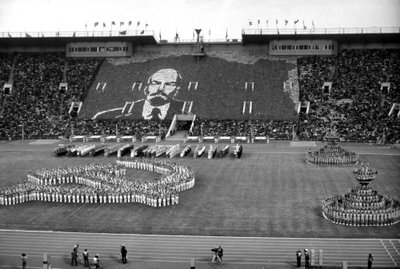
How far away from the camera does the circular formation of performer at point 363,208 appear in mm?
29750

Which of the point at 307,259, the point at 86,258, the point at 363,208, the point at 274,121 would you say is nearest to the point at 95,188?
the point at 86,258

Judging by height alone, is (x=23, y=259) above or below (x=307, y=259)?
below

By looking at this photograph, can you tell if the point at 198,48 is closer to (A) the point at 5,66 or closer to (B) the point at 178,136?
(B) the point at 178,136

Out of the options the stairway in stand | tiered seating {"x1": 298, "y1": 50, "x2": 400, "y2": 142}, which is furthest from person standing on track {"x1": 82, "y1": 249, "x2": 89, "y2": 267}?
tiered seating {"x1": 298, "y1": 50, "x2": 400, "y2": 142}

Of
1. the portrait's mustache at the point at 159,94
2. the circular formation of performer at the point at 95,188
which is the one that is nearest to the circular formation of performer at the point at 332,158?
the circular formation of performer at the point at 95,188

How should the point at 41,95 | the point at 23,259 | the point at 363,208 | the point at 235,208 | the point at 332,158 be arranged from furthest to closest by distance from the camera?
the point at 41,95 → the point at 332,158 → the point at 235,208 → the point at 363,208 → the point at 23,259

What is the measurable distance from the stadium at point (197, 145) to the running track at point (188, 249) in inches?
4.4

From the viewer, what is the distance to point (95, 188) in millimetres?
38281

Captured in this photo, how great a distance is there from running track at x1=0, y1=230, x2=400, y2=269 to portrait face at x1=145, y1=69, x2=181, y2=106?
50155 millimetres

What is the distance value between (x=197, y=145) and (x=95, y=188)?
86.8 ft

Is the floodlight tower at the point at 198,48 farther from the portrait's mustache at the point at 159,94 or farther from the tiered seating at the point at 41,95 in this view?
the tiered seating at the point at 41,95

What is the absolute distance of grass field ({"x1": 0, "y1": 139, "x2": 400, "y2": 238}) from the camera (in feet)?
96.3

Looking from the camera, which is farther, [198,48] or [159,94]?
[198,48]

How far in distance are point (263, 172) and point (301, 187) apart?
22.3ft
